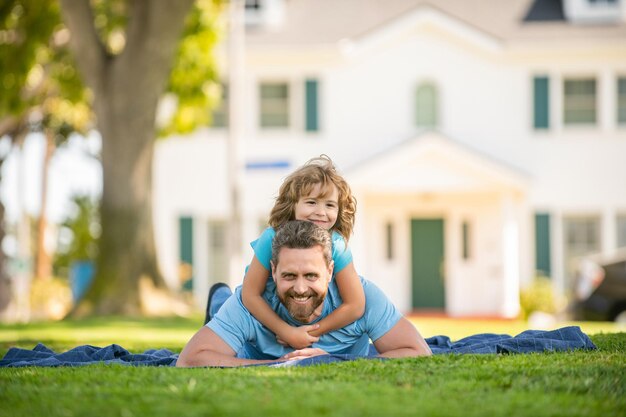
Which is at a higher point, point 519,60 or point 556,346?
point 519,60

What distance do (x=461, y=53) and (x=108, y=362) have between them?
18450 millimetres

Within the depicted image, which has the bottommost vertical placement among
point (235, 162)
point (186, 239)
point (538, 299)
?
point (538, 299)

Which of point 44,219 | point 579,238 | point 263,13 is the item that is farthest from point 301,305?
point 44,219

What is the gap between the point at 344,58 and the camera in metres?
23.5

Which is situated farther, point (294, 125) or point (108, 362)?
point (294, 125)

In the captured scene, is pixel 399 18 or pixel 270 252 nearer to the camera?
pixel 270 252

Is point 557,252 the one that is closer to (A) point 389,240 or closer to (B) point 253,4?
(A) point 389,240

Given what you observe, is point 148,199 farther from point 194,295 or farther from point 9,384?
point 9,384

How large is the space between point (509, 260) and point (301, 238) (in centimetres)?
1712

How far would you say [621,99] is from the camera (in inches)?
921

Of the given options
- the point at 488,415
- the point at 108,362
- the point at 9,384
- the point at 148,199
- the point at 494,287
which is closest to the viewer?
the point at 488,415

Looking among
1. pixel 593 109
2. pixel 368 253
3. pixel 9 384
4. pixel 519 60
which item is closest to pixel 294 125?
pixel 368 253

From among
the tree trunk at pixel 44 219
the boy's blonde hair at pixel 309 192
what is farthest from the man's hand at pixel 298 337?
the tree trunk at pixel 44 219

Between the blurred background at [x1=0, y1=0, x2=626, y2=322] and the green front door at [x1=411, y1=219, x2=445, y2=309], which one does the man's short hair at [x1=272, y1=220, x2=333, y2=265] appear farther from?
the green front door at [x1=411, y1=219, x2=445, y2=309]
